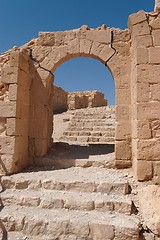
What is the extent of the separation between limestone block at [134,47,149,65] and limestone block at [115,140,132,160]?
1821mm

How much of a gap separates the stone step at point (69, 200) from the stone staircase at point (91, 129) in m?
4.47

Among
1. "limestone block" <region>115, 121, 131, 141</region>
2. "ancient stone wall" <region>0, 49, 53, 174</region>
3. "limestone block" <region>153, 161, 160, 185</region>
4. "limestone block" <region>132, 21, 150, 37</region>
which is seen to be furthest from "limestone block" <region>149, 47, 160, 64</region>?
"ancient stone wall" <region>0, 49, 53, 174</region>

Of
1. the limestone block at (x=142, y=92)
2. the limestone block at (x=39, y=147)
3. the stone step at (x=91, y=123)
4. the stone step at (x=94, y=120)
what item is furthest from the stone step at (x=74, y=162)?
the stone step at (x=94, y=120)

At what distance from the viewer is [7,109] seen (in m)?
4.94

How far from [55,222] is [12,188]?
1465mm

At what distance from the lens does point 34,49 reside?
573 centimetres

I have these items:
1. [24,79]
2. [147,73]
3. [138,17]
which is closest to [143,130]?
[147,73]

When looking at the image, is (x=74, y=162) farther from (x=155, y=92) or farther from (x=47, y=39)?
(x=47, y=39)

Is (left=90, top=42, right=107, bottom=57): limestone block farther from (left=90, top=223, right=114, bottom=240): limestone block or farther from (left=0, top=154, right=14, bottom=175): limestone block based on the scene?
(left=90, top=223, right=114, bottom=240): limestone block

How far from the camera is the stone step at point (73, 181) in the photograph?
3984mm

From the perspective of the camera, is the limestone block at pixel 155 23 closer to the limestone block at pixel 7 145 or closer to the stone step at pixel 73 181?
the stone step at pixel 73 181

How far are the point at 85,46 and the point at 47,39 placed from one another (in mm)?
1066

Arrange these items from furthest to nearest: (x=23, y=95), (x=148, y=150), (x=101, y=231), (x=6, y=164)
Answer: (x=23, y=95) → (x=6, y=164) → (x=148, y=150) → (x=101, y=231)

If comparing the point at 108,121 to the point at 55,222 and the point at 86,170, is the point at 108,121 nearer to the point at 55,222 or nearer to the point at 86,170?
the point at 86,170
